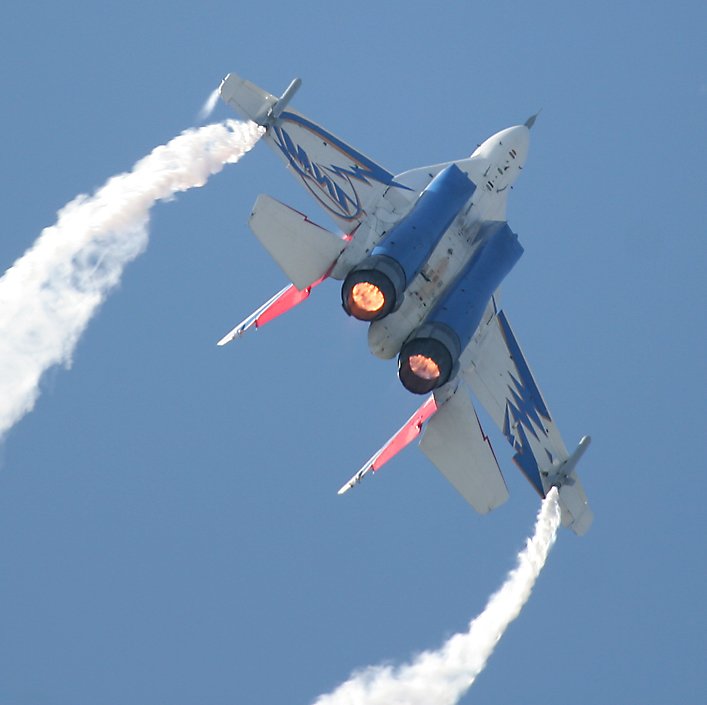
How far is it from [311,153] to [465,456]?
5557 millimetres

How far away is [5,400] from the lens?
94.1 feet

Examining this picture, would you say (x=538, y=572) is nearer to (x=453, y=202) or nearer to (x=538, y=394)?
(x=538, y=394)

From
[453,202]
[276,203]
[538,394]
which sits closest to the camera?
[276,203]

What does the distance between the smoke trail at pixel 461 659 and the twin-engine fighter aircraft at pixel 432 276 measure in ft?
2.12

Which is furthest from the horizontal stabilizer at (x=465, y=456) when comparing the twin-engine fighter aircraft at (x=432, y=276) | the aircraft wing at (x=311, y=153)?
the aircraft wing at (x=311, y=153)

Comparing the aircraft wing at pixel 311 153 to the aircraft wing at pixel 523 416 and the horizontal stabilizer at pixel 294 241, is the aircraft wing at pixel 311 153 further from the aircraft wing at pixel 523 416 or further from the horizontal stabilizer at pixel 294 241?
the aircraft wing at pixel 523 416

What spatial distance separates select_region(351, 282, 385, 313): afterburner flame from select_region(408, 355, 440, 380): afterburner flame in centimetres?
97

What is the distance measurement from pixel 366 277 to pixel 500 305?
13.2 feet

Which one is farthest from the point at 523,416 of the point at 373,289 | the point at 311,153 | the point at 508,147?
the point at 311,153

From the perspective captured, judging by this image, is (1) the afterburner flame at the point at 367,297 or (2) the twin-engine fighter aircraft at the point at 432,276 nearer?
(1) the afterburner flame at the point at 367,297

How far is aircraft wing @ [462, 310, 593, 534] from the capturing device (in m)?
30.0

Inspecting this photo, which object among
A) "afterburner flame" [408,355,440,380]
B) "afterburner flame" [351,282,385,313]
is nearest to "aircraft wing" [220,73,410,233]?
"afterburner flame" [351,282,385,313]

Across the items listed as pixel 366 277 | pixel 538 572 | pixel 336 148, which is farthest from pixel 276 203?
pixel 538 572

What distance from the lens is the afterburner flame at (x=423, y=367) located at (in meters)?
27.2
